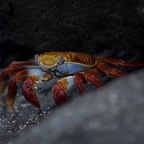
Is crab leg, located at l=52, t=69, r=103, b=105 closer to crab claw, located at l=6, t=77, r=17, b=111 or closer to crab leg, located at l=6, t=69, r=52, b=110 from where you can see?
crab leg, located at l=6, t=69, r=52, b=110

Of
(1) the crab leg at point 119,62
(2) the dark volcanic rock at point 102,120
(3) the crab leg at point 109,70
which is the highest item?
(2) the dark volcanic rock at point 102,120

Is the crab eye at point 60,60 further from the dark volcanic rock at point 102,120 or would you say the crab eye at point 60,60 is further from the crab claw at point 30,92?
the dark volcanic rock at point 102,120

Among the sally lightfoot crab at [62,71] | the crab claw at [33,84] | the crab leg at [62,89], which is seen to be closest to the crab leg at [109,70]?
the sally lightfoot crab at [62,71]

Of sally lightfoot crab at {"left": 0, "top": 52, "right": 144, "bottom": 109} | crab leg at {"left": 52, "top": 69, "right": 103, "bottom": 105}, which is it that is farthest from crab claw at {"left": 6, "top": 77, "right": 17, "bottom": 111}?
crab leg at {"left": 52, "top": 69, "right": 103, "bottom": 105}

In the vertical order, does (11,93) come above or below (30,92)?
below

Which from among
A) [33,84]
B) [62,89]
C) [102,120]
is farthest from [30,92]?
[102,120]

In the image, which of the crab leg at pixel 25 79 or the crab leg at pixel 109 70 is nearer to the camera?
the crab leg at pixel 109 70

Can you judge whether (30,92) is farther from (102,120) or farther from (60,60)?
(102,120)

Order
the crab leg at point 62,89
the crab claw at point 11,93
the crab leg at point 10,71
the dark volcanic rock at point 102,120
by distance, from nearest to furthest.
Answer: the dark volcanic rock at point 102,120
the crab leg at point 62,89
the crab claw at point 11,93
the crab leg at point 10,71
